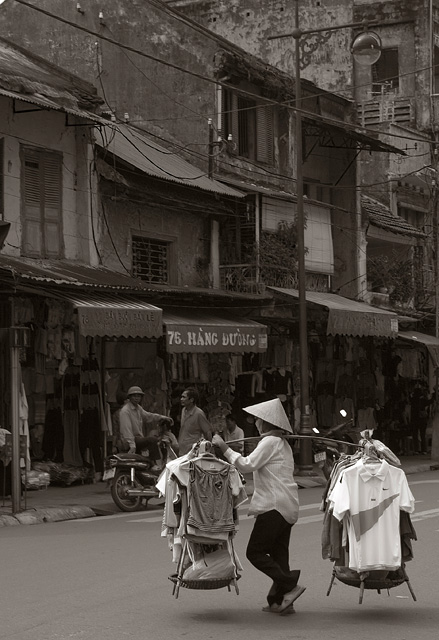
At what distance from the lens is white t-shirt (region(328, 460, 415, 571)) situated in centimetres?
836

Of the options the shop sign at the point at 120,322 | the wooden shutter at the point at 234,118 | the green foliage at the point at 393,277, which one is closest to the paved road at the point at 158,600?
the shop sign at the point at 120,322

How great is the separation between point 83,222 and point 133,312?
3.36m

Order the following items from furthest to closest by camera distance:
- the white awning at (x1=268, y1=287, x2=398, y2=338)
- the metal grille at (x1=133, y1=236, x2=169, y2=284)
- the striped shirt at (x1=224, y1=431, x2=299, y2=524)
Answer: the white awning at (x1=268, y1=287, x2=398, y2=338) < the metal grille at (x1=133, y1=236, x2=169, y2=284) < the striped shirt at (x1=224, y1=431, x2=299, y2=524)

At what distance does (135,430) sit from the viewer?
1805cm

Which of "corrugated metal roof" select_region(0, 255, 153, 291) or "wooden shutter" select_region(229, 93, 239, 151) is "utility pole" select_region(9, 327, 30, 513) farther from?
"wooden shutter" select_region(229, 93, 239, 151)

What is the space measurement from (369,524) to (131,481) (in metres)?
8.73

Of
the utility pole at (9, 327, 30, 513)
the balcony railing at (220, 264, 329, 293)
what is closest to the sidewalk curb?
the utility pole at (9, 327, 30, 513)

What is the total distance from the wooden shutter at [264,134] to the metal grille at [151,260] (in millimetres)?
4861

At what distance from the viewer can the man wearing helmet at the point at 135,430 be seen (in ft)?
58.1

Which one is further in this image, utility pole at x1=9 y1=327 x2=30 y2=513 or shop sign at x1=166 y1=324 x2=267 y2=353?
shop sign at x1=166 y1=324 x2=267 y2=353

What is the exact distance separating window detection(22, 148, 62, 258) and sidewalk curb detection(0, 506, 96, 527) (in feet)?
17.1

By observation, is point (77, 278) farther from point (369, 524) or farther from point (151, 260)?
point (369, 524)

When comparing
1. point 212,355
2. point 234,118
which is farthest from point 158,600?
point 234,118

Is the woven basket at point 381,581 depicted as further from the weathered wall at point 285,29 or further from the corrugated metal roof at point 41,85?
the weathered wall at point 285,29
